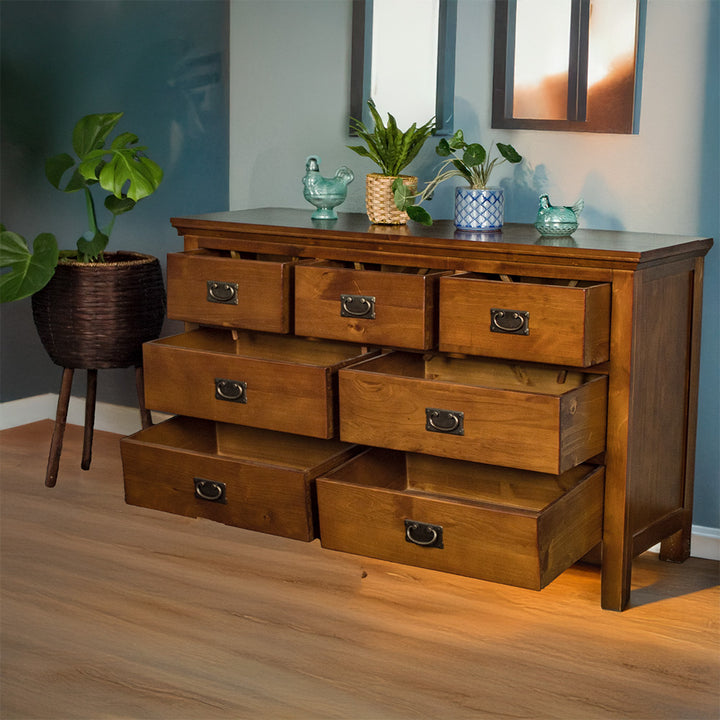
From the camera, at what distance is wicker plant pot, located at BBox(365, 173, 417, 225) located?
2409 mm

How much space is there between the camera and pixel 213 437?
105 inches

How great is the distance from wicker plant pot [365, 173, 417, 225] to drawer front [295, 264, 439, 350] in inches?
7.7

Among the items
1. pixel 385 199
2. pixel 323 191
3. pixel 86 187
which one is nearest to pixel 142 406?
pixel 86 187

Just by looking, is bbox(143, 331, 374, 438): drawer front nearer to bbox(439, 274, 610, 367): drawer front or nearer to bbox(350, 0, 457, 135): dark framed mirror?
bbox(439, 274, 610, 367): drawer front

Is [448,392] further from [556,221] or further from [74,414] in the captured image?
[74,414]

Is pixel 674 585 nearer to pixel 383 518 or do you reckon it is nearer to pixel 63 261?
pixel 383 518

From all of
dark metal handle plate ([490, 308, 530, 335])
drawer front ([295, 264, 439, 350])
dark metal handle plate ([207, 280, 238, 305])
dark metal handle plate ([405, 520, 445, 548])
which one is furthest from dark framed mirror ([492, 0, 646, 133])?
dark metal handle plate ([405, 520, 445, 548])

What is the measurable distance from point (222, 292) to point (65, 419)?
2.88 ft

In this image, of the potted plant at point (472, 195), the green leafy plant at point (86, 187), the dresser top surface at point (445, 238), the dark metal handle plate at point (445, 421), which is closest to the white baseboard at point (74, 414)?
the green leafy plant at point (86, 187)

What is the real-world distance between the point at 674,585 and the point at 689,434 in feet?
1.09

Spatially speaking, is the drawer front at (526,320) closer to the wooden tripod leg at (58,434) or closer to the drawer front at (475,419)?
the drawer front at (475,419)

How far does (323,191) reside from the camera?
98.3 inches

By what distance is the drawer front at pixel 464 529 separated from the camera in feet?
6.40

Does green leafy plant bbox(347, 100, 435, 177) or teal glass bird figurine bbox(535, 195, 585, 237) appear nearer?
teal glass bird figurine bbox(535, 195, 585, 237)
